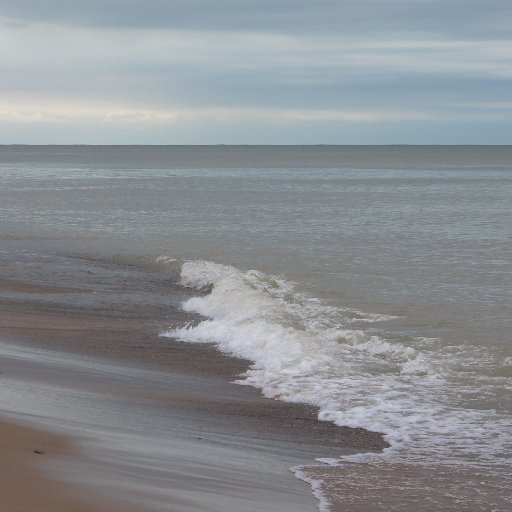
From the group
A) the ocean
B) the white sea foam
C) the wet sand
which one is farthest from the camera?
the white sea foam

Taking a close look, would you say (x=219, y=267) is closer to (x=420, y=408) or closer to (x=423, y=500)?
(x=420, y=408)

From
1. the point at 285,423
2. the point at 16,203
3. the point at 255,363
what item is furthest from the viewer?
the point at 16,203

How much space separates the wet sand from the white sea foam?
369 millimetres

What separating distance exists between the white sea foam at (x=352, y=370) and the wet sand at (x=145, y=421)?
1.21ft

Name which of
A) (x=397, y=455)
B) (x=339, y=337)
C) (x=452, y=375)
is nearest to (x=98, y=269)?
(x=339, y=337)

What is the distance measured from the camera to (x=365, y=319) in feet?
49.3

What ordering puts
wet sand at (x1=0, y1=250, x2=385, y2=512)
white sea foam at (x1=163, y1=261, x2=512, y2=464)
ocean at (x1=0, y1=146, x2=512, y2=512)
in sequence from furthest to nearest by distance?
white sea foam at (x1=163, y1=261, x2=512, y2=464) → ocean at (x1=0, y1=146, x2=512, y2=512) → wet sand at (x1=0, y1=250, x2=385, y2=512)

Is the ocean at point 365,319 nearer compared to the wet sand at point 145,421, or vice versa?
the wet sand at point 145,421

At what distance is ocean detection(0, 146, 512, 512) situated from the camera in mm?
7637

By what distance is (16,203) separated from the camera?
48.6 meters

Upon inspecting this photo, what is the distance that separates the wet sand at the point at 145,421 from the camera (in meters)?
6.34

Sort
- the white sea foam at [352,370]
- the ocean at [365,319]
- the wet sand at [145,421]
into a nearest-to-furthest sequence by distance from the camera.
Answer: the wet sand at [145,421], the ocean at [365,319], the white sea foam at [352,370]

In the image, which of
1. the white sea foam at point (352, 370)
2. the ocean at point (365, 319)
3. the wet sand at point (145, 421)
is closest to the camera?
the wet sand at point (145, 421)

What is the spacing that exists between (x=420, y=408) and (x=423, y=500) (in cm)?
287
